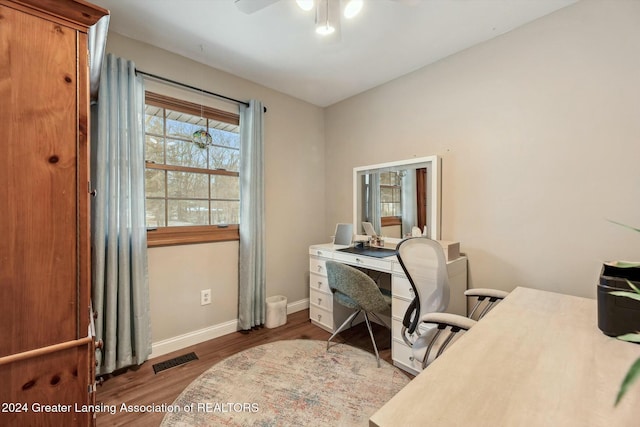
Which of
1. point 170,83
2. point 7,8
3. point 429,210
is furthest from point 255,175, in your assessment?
point 7,8

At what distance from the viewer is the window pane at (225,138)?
252 cm

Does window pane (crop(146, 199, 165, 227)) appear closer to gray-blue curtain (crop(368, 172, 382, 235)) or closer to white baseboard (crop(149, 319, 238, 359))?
white baseboard (crop(149, 319, 238, 359))

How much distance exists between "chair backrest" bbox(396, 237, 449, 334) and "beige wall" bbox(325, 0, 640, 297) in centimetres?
76

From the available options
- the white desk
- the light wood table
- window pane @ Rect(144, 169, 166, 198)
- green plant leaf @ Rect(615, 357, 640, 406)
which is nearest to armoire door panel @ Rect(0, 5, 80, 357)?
the light wood table

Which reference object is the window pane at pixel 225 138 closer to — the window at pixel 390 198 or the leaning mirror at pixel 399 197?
the leaning mirror at pixel 399 197

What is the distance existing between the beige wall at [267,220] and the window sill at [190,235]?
5 cm

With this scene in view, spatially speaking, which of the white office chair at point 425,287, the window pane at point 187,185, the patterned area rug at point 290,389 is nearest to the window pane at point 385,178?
the white office chair at point 425,287

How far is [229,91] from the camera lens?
2.55 meters

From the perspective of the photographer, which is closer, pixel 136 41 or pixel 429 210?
pixel 136 41

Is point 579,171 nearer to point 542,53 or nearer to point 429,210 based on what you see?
point 542,53

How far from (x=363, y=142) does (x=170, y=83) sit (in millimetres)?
1871

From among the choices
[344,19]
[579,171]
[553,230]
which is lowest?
[553,230]

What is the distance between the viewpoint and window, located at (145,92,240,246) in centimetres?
219

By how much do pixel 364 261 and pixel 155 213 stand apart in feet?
5.85
